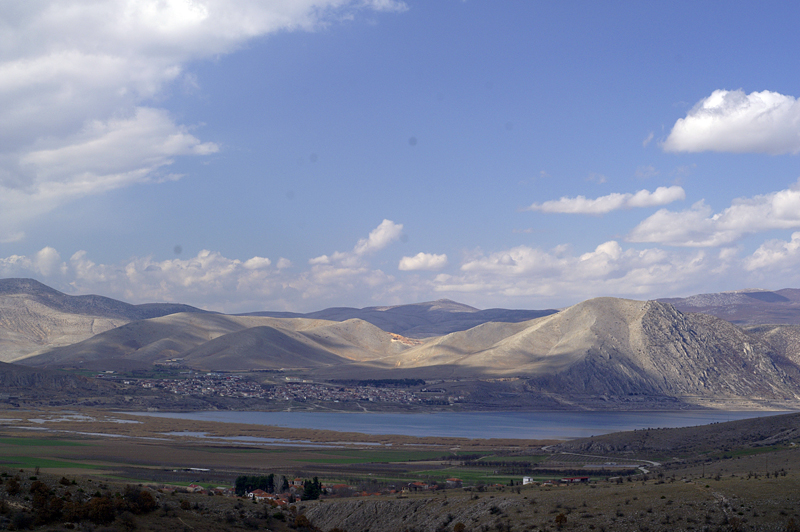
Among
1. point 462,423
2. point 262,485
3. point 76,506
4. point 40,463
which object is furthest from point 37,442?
point 462,423

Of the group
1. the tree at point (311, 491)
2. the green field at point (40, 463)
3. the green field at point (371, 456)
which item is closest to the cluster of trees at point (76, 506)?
the tree at point (311, 491)

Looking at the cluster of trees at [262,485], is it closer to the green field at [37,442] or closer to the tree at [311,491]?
the tree at [311,491]

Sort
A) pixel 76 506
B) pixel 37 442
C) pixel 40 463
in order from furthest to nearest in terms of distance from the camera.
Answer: pixel 37 442 → pixel 40 463 → pixel 76 506

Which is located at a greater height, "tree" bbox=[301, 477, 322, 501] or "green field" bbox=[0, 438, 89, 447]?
"tree" bbox=[301, 477, 322, 501]

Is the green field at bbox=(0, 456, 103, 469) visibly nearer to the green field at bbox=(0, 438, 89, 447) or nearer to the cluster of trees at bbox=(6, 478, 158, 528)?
the green field at bbox=(0, 438, 89, 447)

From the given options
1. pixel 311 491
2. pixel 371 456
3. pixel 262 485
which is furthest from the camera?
pixel 371 456

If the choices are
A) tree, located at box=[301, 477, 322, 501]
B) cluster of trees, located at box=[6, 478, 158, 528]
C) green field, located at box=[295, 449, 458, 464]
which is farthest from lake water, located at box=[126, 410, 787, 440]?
cluster of trees, located at box=[6, 478, 158, 528]

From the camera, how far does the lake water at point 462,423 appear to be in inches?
5940

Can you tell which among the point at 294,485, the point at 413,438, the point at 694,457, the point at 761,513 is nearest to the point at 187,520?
the point at 761,513

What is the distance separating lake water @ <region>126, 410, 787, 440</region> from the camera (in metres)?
151

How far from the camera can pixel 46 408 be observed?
176000 millimetres

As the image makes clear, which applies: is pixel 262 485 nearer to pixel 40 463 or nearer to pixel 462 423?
pixel 40 463

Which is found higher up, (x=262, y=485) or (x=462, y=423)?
(x=262, y=485)

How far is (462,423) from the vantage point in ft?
576
